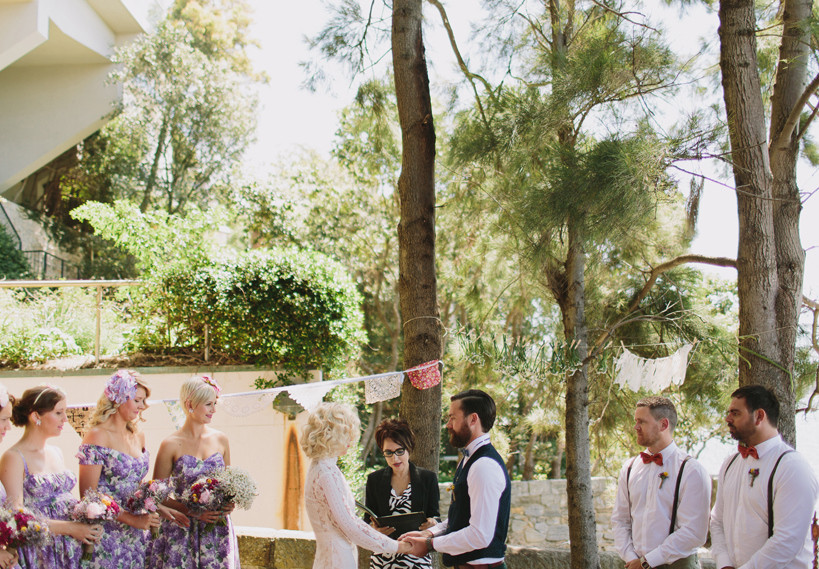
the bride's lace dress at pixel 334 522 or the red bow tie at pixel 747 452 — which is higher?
the red bow tie at pixel 747 452

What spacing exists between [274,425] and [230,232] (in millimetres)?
11212

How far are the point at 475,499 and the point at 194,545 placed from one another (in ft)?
4.85

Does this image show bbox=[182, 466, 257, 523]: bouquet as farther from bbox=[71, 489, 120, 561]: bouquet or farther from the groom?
the groom

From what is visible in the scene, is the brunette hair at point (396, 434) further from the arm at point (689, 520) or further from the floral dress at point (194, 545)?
the arm at point (689, 520)

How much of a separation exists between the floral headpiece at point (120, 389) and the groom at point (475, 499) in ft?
4.81

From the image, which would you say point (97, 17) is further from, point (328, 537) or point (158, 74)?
point (328, 537)

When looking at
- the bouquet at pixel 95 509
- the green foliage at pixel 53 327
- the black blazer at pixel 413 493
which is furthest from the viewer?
the green foliage at pixel 53 327

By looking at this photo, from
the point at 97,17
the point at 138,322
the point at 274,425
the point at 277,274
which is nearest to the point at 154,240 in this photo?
the point at 138,322

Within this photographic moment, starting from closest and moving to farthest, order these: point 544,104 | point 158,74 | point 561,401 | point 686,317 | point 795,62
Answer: point 795,62, point 544,104, point 686,317, point 561,401, point 158,74

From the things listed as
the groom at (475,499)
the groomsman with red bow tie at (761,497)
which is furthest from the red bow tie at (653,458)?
the groom at (475,499)

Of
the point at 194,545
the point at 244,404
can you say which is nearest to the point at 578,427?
the point at 244,404

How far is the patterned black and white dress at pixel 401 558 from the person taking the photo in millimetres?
3303

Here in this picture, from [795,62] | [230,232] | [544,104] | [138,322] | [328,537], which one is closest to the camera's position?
[328,537]

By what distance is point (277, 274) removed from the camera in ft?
21.3
